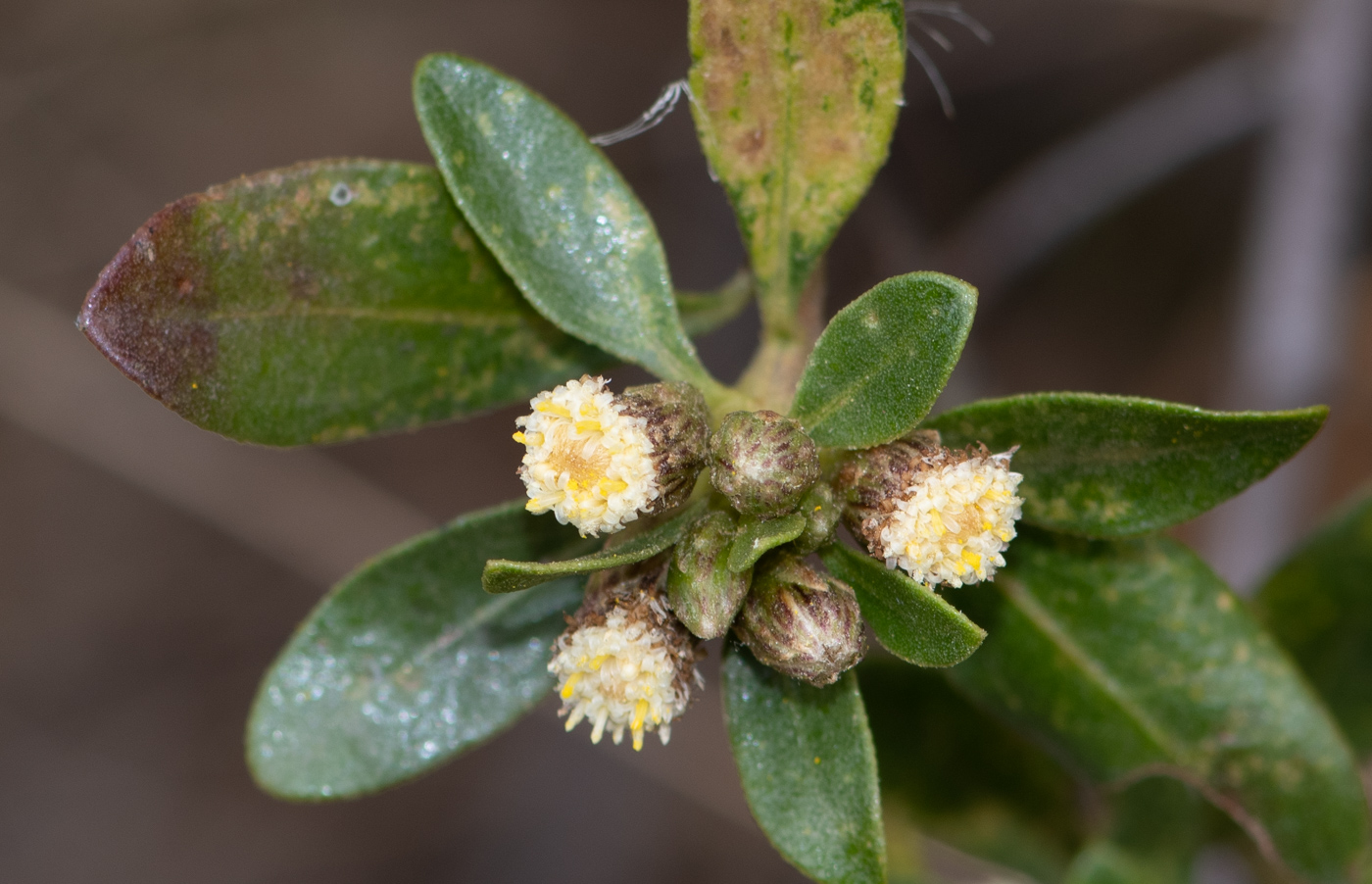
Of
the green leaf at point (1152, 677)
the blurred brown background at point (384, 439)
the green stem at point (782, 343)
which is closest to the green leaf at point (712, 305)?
the green stem at point (782, 343)

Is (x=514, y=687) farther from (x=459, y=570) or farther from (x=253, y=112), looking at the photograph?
(x=253, y=112)

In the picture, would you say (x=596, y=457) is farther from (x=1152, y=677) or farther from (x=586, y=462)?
(x=1152, y=677)

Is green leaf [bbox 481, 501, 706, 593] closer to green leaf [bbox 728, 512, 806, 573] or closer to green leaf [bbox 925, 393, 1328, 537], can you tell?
green leaf [bbox 728, 512, 806, 573]

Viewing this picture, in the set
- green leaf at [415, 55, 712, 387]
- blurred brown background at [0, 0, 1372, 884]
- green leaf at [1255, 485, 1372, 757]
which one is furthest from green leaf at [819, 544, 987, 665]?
blurred brown background at [0, 0, 1372, 884]

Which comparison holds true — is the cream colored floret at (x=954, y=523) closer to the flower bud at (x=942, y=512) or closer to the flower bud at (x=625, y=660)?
the flower bud at (x=942, y=512)

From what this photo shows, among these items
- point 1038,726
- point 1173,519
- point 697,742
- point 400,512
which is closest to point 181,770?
point 400,512

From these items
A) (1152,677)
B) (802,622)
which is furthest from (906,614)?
(1152,677)

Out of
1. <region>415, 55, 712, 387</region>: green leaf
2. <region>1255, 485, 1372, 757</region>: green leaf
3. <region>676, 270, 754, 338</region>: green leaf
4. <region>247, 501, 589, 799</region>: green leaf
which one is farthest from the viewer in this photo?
<region>1255, 485, 1372, 757</region>: green leaf
